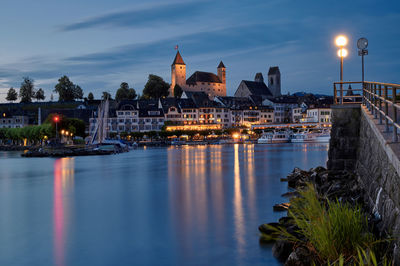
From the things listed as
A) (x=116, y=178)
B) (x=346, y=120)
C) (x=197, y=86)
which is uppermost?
(x=197, y=86)

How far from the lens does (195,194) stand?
2702 centimetres

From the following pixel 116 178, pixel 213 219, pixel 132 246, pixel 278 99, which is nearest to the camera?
pixel 132 246

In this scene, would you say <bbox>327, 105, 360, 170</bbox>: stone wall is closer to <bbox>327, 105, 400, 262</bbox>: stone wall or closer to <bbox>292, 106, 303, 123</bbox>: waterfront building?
<bbox>327, 105, 400, 262</bbox>: stone wall

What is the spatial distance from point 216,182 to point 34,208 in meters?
14.1

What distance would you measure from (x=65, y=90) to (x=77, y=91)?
6916mm

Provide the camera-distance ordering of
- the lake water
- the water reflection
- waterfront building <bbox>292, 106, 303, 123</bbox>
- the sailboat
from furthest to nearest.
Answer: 1. waterfront building <bbox>292, 106, 303, 123</bbox>
2. the sailboat
3. the water reflection
4. the lake water

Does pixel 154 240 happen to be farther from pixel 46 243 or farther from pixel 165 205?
pixel 165 205

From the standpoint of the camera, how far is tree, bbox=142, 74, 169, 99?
162 m

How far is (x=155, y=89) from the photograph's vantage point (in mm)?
Answer: 161625

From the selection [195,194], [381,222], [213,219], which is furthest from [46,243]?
[195,194]

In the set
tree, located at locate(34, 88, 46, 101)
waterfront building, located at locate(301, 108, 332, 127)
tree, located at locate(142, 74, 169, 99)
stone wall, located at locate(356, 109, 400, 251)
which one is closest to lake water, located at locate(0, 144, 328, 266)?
stone wall, located at locate(356, 109, 400, 251)

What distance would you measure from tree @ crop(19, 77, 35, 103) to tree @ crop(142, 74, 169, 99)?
57.8 meters

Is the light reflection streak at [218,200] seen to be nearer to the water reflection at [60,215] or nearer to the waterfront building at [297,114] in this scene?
the water reflection at [60,215]

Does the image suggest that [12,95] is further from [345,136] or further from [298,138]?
[345,136]
